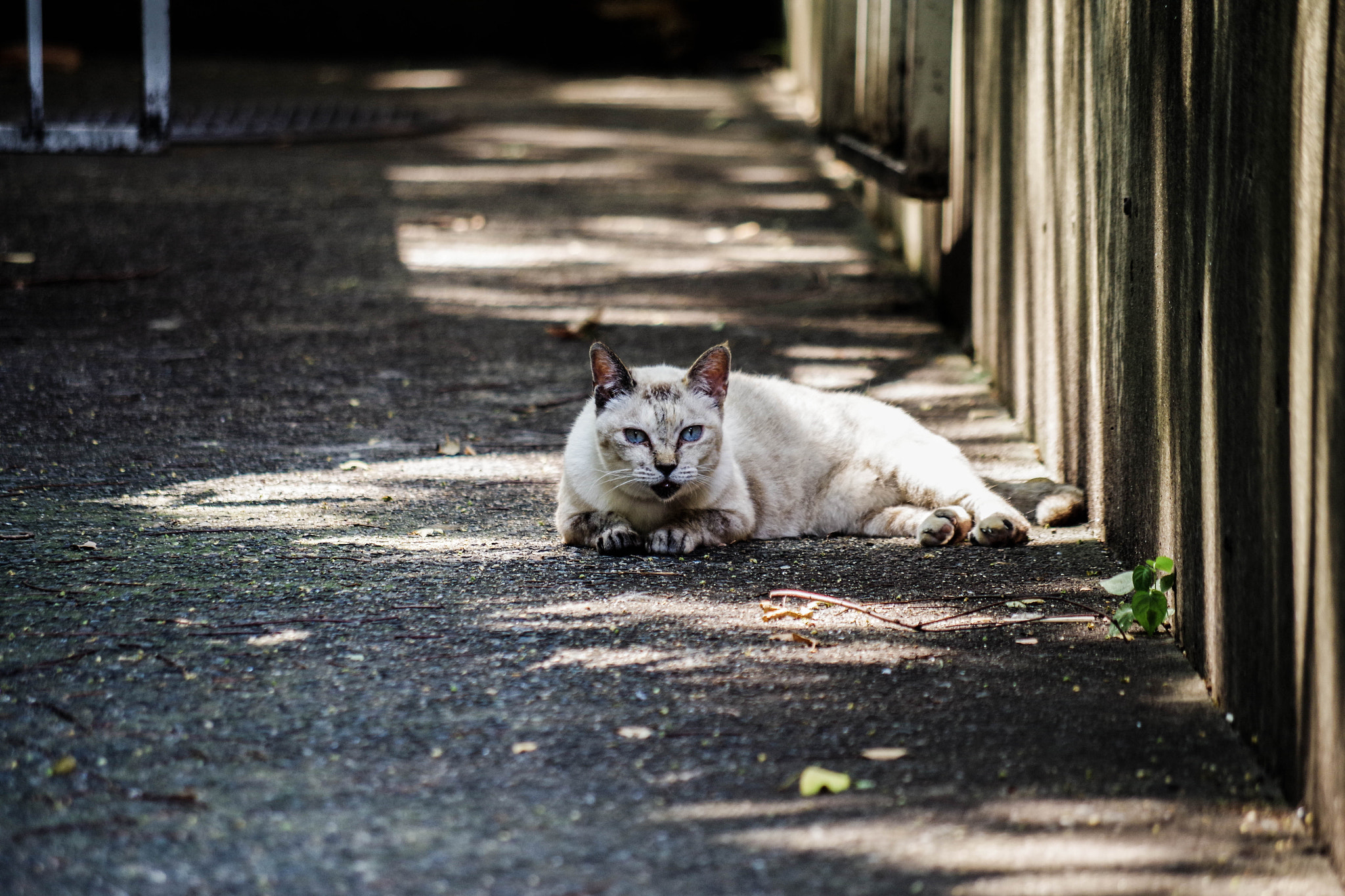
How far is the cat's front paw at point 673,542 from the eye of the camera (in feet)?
14.1

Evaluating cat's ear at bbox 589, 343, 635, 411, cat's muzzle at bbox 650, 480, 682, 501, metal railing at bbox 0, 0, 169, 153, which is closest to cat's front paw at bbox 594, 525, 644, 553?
cat's muzzle at bbox 650, 480, 682, 501

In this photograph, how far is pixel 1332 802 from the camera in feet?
8.05

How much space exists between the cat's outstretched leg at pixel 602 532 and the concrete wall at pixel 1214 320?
1.47 metres

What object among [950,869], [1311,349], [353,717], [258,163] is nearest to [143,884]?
[353,717]

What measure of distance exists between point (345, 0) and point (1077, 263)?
1436cm

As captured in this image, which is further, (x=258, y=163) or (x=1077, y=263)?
(x=258, y=163)

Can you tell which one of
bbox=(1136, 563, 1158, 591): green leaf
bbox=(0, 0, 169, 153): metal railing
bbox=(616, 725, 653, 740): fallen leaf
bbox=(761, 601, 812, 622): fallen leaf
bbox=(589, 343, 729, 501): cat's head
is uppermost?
bbox=(0, 0, 169, 153): metal railing

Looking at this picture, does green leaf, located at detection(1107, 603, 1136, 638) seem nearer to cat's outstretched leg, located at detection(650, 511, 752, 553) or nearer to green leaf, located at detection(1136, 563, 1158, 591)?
green leaf, located at detection(1136, 563, 1158, 591)

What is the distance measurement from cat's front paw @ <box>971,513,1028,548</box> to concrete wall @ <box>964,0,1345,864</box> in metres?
0.26

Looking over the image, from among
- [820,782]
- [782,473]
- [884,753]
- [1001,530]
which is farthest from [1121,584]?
[782,473]

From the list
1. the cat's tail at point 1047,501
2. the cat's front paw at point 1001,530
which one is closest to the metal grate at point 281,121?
the cat's tail at point 1047,501

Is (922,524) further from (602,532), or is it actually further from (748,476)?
(602,532)

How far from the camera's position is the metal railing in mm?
6988

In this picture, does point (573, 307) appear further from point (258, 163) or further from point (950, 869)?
point (950, 869)
